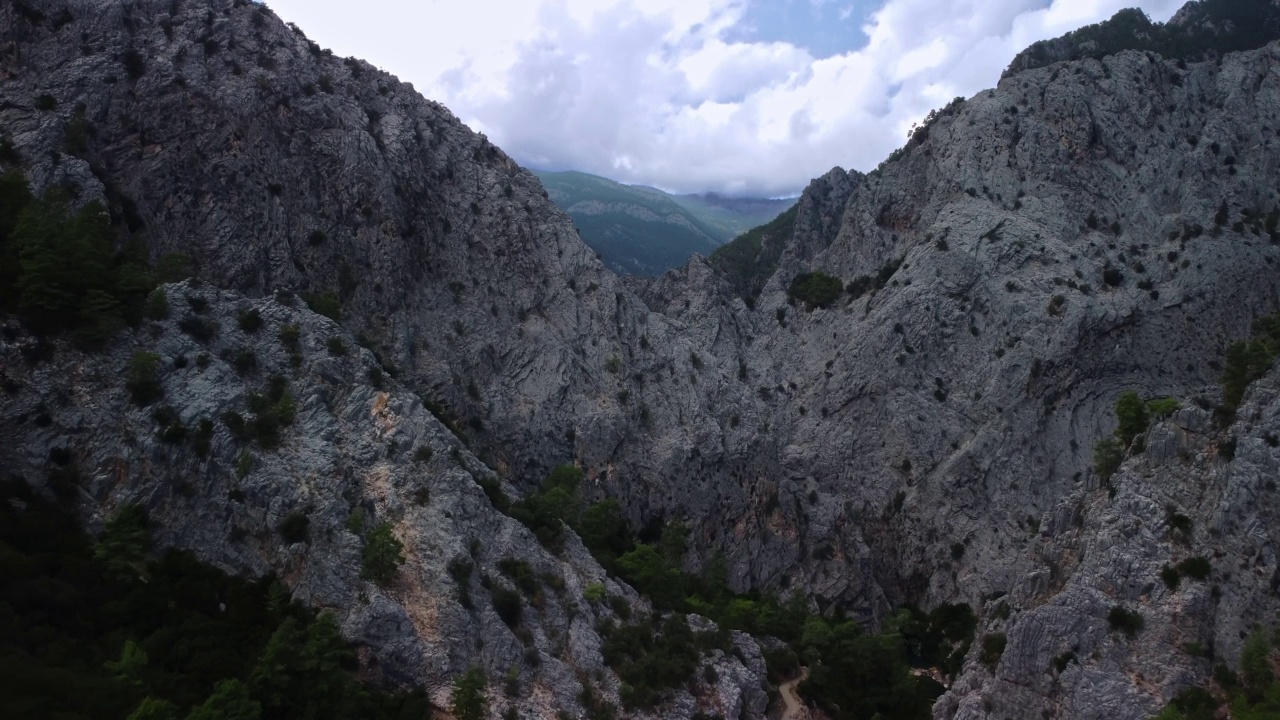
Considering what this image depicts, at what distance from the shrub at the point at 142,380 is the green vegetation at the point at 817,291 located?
67801mm

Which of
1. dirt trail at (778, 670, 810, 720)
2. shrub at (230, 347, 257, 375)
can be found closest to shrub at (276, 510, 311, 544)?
shrub at (230, 347, 257, 375)

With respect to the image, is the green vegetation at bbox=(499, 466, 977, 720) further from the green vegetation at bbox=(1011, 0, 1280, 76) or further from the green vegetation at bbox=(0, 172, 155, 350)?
the green vegetation at bbox=(1011, 0, 1280, 76)

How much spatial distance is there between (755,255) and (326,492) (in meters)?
111

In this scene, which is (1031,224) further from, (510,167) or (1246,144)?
(510,167)

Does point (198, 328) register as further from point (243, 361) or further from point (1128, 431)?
point (1128, 431)

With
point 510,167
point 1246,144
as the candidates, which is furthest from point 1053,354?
point 510,167

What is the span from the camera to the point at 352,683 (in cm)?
3450

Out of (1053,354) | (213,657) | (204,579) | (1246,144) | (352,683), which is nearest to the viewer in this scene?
(213,657)

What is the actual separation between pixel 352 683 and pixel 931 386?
60.9 m

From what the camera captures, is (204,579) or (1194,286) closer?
(204,579)

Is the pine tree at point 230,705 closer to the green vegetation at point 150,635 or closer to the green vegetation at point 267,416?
the green vegetation at point 150,635

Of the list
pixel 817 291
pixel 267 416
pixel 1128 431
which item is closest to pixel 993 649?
pixel 1128 431

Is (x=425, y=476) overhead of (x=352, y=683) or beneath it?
overhead

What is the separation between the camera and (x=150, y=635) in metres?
32.5
